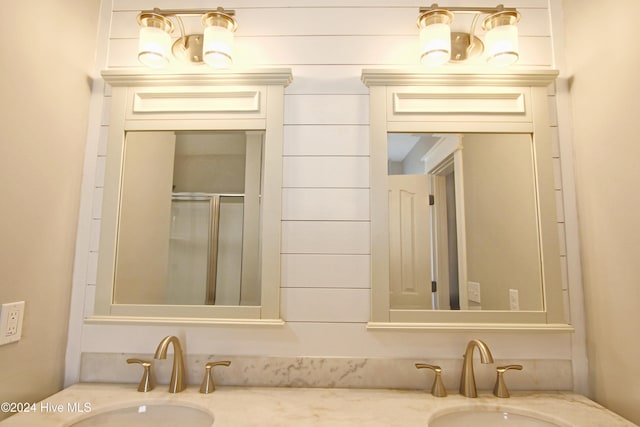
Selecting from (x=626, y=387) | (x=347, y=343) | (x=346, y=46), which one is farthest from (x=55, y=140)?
(x=626, y=387)

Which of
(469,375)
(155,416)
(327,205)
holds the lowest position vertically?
(155,416)

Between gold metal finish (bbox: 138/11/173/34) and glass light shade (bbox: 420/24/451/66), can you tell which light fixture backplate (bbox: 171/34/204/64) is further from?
glass light shade (bbox: 420/24/451/66)

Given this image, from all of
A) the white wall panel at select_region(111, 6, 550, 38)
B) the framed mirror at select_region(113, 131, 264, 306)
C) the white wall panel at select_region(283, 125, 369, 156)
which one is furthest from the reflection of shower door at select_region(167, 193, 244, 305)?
the white wall panel at select_region(111, 6, 550, 38)

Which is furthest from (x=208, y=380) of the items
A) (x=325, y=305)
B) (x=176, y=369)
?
(x=325, y=305)

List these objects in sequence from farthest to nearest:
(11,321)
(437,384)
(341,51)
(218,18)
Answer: (341,51)
(218,18)
(437,384)
(11,321)

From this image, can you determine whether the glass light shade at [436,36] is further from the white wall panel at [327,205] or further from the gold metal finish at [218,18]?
the gold metal finish at [218,18]

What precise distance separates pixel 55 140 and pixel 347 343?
1.19 m

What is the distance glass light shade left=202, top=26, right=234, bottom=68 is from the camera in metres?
1.23

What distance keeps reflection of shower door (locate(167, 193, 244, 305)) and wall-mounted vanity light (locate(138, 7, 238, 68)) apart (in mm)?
477

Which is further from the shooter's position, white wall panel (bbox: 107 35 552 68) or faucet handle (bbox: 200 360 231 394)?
white wall panel (bbox: 107 35 552 68)

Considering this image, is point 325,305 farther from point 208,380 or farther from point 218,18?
point 218,18

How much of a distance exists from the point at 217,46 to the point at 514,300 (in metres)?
1.34

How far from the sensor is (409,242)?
123 centimetres

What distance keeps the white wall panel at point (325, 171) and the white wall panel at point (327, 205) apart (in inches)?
1.1
